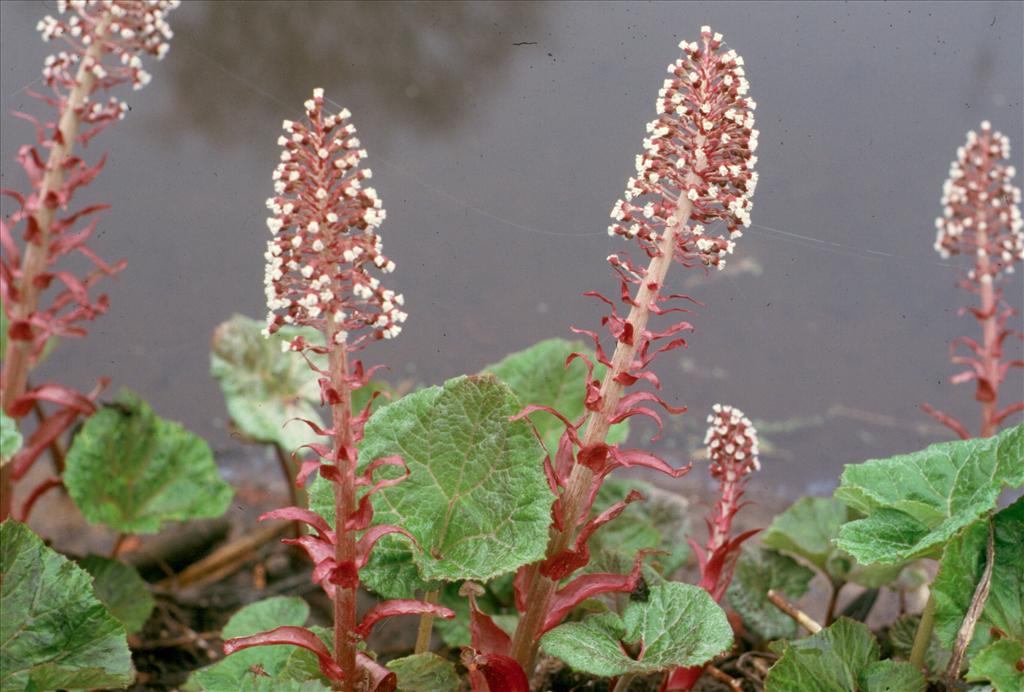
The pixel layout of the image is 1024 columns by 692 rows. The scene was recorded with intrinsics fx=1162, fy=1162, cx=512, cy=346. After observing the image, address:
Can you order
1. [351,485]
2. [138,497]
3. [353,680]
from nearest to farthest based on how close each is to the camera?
[351,485]
[353,680]
[138,497]

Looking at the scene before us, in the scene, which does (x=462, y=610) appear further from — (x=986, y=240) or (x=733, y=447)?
(x=986, y=240)

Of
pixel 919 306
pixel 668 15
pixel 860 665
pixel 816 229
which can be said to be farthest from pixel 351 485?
pixel 919 306

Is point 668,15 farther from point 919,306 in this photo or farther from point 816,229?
Answer: point 919,306

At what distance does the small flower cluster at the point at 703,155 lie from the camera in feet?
5.98

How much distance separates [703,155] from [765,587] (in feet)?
4.07

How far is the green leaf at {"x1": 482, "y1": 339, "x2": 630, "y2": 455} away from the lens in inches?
108

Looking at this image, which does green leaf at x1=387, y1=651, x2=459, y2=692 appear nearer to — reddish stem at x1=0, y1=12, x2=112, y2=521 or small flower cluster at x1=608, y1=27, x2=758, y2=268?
small flower cluster at x1=608, y1=27, x2=758, y2=268

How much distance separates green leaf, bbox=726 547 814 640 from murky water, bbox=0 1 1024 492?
2.96 feet

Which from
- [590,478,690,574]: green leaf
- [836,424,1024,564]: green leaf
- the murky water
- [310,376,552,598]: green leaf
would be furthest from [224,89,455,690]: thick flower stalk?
the murky water

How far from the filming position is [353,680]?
200cm

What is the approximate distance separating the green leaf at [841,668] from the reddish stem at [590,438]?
0.42 meters

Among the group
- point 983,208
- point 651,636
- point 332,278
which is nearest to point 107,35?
point 332,278

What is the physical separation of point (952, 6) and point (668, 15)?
2.52 ft

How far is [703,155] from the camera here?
1.86 metres
